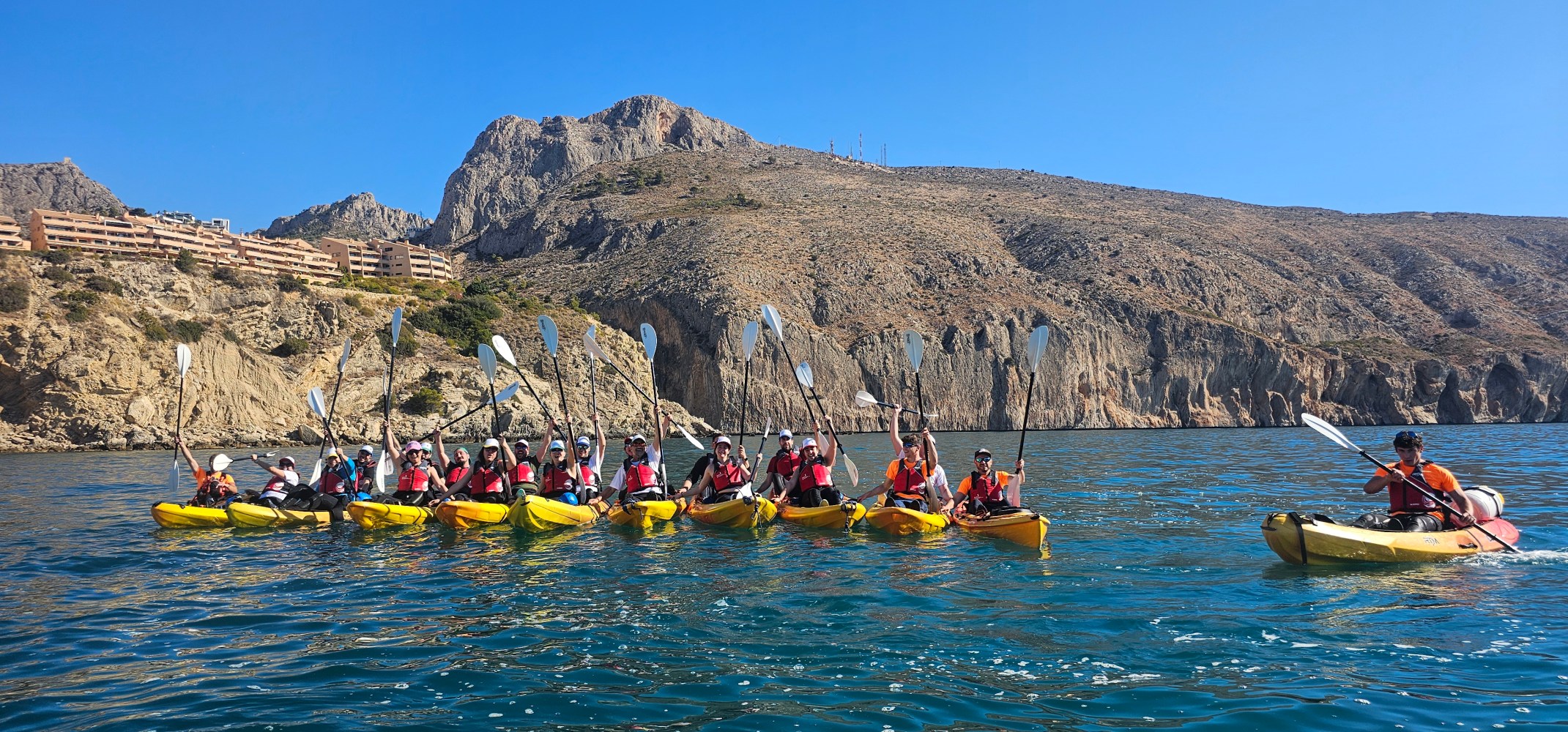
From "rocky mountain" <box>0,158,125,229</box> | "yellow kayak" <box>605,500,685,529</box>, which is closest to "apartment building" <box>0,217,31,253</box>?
"yellow kayak" <box>605,500,685,529</box>

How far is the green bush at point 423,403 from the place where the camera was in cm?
4356

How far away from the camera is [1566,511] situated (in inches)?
579

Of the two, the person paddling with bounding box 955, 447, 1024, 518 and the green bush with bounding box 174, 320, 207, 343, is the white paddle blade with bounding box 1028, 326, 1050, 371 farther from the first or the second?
the green bush with bounding box 174, 320, 207, 343

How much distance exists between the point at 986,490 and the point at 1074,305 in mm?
53200

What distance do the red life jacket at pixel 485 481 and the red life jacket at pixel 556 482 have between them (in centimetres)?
72

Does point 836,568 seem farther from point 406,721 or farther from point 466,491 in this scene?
point 466,491

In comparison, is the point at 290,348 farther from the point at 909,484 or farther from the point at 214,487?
the point at 909,484

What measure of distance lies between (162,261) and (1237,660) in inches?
2262

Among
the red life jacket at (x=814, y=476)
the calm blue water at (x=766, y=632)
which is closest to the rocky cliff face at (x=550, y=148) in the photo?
the red life jacket at (x=814, y=476)

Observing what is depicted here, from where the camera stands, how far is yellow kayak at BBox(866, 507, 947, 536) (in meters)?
13.1

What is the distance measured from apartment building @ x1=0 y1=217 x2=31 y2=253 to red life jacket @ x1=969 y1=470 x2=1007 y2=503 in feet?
194

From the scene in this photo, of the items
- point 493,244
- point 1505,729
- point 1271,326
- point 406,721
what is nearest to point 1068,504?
point 1505,729

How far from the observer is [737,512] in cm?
1431

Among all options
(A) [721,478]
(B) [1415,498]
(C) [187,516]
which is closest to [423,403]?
(C) [187,516]
